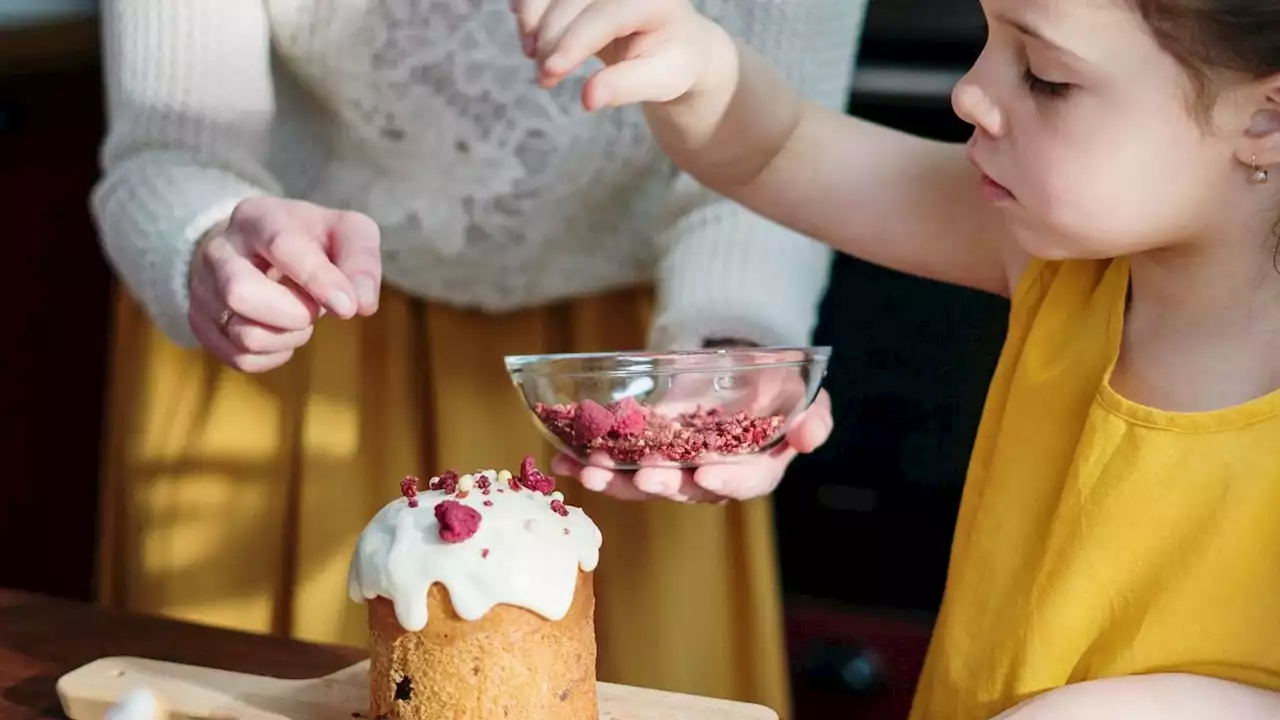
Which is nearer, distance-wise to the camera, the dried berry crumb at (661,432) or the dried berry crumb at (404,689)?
the dried berry crumb at (404,689)

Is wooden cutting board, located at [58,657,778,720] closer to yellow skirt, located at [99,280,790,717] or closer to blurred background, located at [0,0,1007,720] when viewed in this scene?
yellow skirt, located at [99,280,790,717]

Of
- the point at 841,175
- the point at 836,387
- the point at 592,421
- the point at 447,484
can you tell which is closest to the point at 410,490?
the point at 447,484

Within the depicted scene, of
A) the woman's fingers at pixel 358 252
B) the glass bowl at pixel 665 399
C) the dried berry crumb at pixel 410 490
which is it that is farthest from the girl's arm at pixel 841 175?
the dried berry crumb at pixel 410 490

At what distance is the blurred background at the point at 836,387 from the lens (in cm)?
152

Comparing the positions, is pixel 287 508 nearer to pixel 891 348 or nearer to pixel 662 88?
pixel 662 88

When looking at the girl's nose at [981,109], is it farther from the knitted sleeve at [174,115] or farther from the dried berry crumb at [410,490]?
the knitted sleeve at [174,115]

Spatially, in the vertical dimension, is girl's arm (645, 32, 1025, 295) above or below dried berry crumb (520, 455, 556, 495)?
above

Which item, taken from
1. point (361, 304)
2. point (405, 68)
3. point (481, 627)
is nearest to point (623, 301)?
point (405, 68)

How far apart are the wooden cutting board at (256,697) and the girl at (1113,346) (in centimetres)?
16

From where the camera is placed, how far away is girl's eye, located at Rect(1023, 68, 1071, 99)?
0.68 metres

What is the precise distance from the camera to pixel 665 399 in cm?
82

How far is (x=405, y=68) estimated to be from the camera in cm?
99

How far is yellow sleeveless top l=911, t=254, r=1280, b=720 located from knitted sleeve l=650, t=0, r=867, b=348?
0.71 ft

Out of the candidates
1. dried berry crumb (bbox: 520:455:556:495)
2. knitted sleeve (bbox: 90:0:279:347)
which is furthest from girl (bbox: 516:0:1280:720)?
knitted sleeve (bbox: 90:0:279:347)
